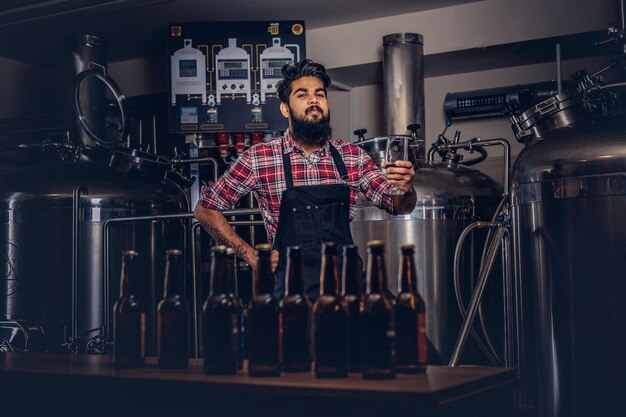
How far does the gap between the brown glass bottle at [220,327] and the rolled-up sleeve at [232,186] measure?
1509 millimetres

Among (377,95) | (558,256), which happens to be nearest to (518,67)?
(377,95)

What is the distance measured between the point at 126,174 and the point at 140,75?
6.24 feet

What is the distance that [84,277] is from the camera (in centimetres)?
482

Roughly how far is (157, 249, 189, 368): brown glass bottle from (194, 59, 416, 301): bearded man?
3.69ft

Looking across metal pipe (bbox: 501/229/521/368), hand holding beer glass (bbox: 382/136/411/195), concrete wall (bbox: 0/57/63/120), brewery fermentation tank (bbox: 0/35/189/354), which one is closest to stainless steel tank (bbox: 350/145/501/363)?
metal pipe (bbox: 501/229/521/368)

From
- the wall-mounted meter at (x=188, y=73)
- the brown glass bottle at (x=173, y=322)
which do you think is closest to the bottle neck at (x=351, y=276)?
the brown glass bottle at (x=173, y=322)

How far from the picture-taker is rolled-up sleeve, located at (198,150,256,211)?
320 cm

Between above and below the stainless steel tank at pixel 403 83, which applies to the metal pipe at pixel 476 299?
below

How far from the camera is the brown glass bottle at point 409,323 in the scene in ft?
5.28

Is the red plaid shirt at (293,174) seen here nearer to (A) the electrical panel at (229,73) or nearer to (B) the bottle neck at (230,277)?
(B) the bottle neck at (230,277)

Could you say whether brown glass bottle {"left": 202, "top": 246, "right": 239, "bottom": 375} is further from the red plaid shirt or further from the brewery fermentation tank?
the brewery fermentation tank

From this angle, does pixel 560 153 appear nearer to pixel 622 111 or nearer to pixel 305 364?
pixel 622 111

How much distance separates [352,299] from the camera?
1.60 m

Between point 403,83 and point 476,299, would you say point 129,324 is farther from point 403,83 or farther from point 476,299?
point 403,83
